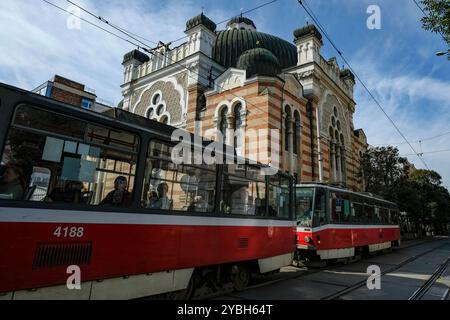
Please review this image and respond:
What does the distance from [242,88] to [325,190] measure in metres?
10.5

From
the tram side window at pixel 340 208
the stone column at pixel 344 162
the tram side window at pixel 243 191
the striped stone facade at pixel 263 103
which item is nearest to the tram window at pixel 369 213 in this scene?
the tram side window at pixel 340 208

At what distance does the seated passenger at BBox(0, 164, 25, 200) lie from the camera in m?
3.34

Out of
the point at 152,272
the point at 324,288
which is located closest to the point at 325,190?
the point at 324,288

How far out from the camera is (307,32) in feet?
75.6

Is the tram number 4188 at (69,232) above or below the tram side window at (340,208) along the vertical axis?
below

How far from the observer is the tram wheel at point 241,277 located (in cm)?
667

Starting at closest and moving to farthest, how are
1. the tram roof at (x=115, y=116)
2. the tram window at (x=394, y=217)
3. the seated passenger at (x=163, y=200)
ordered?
the tram roof at (x=115, y=116) → the seated passenger at (x=163, y=200) → the tram window at (x=394, y=217)

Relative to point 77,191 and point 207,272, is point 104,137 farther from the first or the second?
point 207,272

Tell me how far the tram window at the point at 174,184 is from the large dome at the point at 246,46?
65.3ft

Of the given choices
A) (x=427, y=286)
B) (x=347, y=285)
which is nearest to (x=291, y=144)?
(x=427, y=286)

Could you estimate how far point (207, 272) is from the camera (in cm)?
593

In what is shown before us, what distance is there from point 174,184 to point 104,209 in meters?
1.27

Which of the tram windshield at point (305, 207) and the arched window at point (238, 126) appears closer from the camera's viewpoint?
the tram windshield at point (305, 207)

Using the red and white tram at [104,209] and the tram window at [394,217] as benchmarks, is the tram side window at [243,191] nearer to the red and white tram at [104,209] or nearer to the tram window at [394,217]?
the red and white tram at [104,209]
